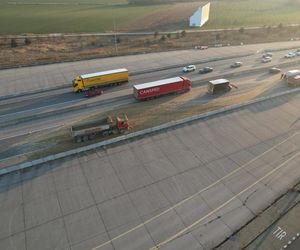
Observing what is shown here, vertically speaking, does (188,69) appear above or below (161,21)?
below

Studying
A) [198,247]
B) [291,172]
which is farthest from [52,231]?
[291,172]

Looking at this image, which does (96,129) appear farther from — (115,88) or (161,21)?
(161,21)

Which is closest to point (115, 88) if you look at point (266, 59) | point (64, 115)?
point (64, 115)

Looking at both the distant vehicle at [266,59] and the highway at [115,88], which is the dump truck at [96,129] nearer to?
the highway at [115,88]

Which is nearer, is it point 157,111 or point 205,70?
point 157,111

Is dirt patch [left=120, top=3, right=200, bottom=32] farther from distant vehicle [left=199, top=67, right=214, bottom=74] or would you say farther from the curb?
the curb

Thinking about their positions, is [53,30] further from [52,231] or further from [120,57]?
[52,231]

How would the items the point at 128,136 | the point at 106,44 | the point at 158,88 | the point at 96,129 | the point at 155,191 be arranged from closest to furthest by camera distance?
the point at 155,191
the point at 96,129
the point at 128,136
the point at 158,88
the point at 106,44

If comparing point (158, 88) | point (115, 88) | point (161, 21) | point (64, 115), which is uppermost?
point (161, 21)
